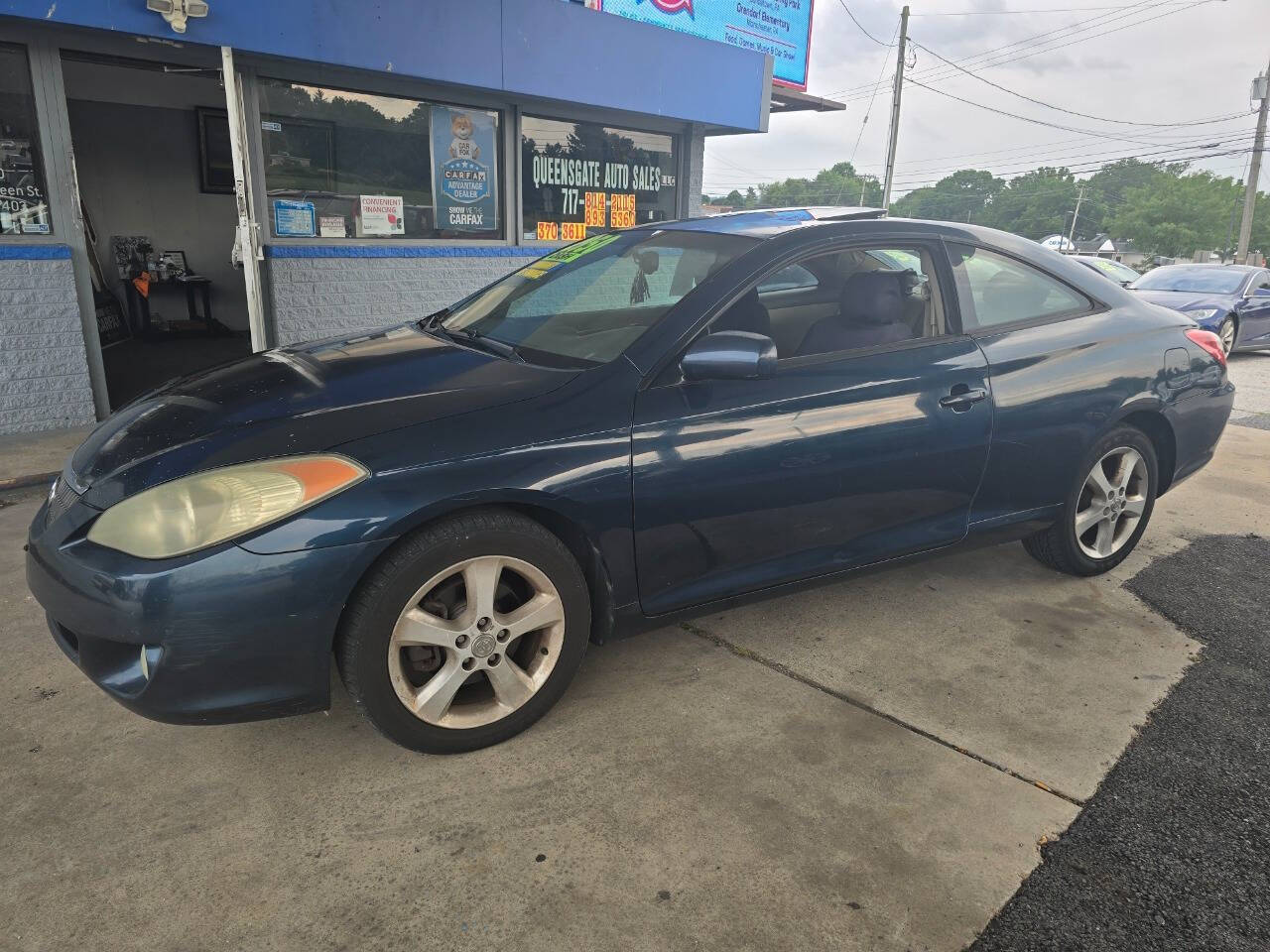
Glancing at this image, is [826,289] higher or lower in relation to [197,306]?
higher

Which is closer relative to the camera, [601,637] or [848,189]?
[601,637]

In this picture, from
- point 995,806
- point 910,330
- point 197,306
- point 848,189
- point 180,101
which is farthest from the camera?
point 848,189

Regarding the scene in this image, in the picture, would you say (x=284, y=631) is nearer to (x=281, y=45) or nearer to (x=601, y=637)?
(x=601, y=637)

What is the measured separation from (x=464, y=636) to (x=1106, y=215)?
102 m

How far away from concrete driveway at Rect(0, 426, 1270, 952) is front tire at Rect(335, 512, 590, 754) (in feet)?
0.46

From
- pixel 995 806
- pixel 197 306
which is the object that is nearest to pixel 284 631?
pixel 995 806

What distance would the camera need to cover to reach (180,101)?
10.2 meters

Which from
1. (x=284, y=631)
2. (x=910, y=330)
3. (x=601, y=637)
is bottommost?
(x=601, y=637)

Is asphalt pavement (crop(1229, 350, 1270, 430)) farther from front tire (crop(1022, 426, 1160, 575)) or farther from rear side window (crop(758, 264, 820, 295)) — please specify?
rear side window (crop(758, 264, 820, 295))

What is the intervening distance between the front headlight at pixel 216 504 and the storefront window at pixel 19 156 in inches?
180

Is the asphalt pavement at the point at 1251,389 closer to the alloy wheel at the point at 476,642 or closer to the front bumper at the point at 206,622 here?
the alloy wheel at the point at 476,642

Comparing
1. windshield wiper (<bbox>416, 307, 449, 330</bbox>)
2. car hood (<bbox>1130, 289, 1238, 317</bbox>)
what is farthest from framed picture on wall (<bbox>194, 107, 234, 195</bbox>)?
car hood (<bbox>1130, 289, 1238, 317</bbox>)

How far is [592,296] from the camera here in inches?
128

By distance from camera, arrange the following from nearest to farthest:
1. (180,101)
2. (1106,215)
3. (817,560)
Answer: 1. (817,560)
2. (180,101)
3. (1106,215)
